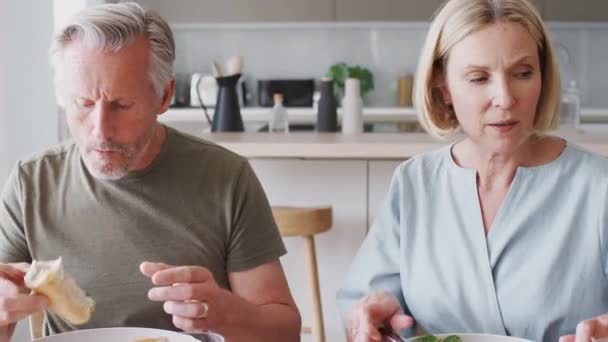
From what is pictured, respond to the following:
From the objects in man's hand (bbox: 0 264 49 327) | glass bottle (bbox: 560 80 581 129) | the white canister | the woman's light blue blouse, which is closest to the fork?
the woman's light blue blouse

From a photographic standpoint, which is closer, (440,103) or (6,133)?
(440,103)

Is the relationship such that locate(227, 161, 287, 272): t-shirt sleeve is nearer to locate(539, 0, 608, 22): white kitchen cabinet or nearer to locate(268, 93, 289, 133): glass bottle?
locate(268, 93, 289, 133): glass bottle

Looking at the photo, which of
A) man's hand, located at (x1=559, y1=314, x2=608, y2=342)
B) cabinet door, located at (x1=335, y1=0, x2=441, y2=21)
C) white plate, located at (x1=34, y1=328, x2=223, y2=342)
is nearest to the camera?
man's hand, located at (x1=559, y1=314, x2=608, y2=342)

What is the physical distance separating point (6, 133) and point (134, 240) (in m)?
2.08

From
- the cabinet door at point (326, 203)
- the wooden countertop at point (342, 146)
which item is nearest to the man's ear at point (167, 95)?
the wooden countertop at point (342, 146)

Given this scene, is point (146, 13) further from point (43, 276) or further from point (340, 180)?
point (340, 180)

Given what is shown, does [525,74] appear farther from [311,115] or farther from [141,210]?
[311,115]

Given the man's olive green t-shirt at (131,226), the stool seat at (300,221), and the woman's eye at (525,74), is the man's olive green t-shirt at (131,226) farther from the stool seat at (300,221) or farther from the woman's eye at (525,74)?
the stool seat at (300,221)

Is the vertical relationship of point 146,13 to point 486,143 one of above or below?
above

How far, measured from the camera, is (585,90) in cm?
559

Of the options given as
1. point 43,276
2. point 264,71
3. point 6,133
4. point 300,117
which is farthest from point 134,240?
point 264,71

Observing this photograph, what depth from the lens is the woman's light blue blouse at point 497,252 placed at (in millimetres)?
1405

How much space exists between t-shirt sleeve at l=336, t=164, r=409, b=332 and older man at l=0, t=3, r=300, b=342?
0.12 metres

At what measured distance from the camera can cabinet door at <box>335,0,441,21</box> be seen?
212 inches
